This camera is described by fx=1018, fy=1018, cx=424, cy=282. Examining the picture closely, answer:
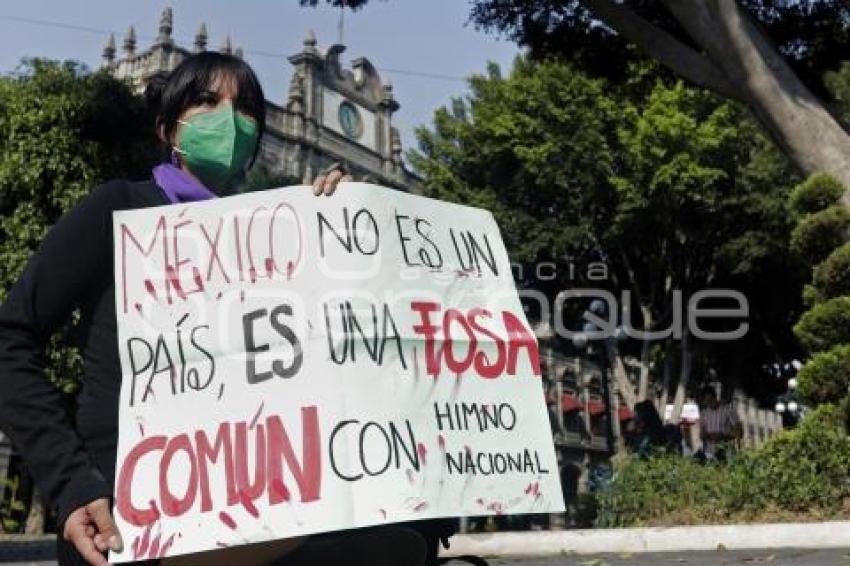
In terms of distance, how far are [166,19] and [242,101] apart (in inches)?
1494

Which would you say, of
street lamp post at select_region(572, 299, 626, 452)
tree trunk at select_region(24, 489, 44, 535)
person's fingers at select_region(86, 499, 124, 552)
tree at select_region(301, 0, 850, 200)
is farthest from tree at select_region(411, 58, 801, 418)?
person's fingers at select_region(86, 499, 124, 552)

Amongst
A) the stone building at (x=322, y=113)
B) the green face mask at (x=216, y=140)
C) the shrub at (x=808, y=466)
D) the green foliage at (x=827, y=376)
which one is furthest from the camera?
the stone building at (x=322, y=113)

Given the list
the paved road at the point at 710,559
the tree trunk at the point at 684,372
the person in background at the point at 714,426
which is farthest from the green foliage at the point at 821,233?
the tree trunk at the point at 684,372

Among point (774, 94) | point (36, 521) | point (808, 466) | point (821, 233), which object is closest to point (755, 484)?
point (808, 466)

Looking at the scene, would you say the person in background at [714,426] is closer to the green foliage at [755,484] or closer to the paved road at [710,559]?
the green foliage at [755,484]

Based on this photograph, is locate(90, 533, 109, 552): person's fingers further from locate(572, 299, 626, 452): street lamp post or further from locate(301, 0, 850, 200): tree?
locate(572, 299, 626, 452): street lamp post

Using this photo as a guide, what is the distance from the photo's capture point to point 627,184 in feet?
79.2

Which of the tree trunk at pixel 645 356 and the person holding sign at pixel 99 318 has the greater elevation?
the person holding sign at pixel 99 318

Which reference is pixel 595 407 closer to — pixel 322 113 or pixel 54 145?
pixel 322 113

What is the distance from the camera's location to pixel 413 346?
6.18 ft

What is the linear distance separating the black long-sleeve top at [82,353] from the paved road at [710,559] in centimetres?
569

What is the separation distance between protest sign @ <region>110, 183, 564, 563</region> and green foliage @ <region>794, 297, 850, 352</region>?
332 inches

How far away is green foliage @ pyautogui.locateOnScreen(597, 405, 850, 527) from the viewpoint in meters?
8.89

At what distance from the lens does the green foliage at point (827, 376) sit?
937cm
